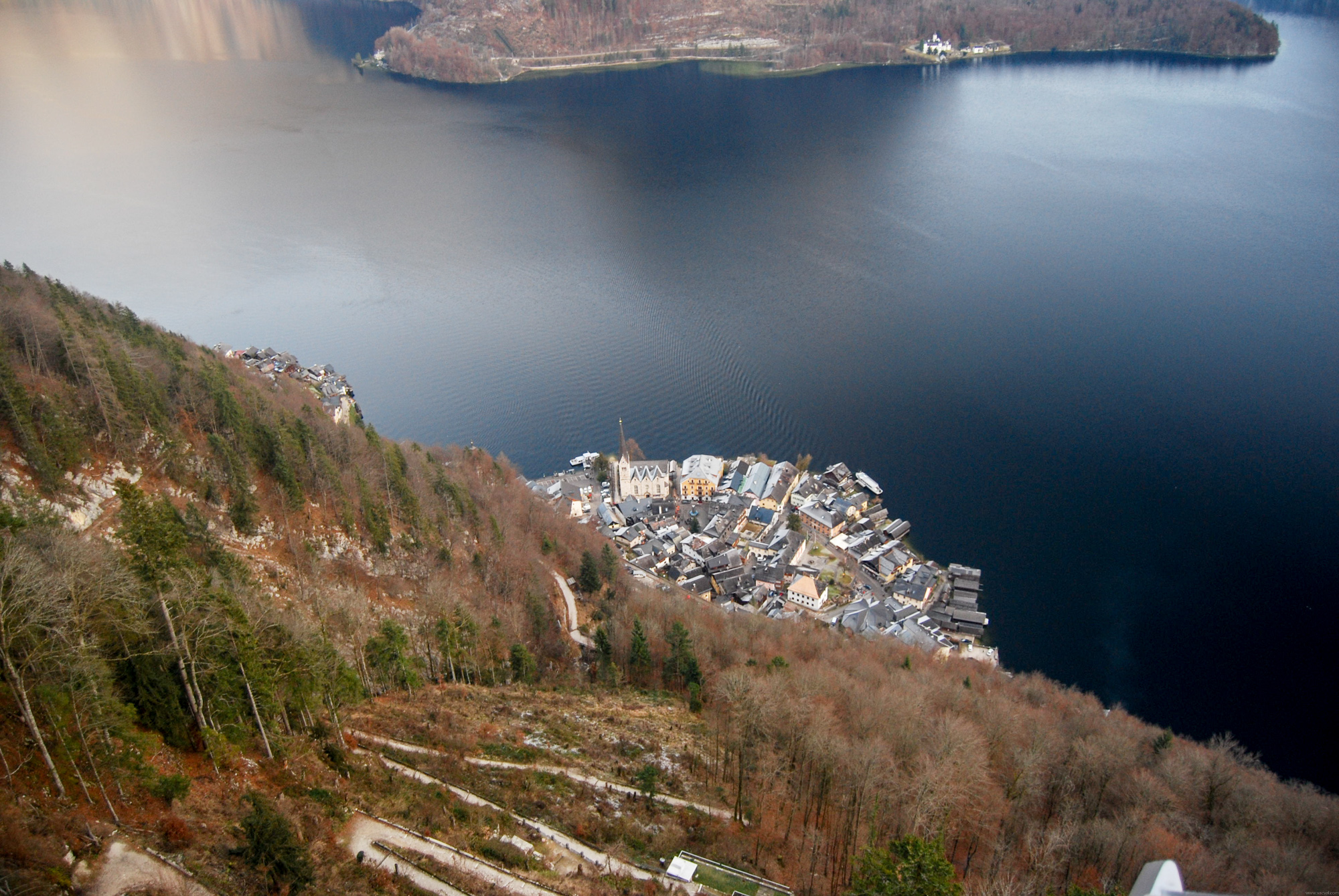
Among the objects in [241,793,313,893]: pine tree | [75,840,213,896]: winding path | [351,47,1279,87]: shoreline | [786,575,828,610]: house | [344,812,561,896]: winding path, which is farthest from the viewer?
[351,47,1279,87]: shoreline

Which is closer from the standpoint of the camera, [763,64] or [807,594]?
[807,594]

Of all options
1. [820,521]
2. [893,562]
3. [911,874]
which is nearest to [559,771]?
[911,874]

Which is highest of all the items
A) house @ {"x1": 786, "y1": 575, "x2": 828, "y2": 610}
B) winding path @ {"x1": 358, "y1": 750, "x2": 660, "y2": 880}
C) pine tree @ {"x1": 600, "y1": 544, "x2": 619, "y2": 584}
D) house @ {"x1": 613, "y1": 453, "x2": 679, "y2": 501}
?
winding path @ {"x1": 358, "y1": 750, "x2": 660, "y2": 880}

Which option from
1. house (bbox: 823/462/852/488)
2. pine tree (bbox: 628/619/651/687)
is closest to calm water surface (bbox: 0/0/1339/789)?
house (bbox: 823/462/852/488)

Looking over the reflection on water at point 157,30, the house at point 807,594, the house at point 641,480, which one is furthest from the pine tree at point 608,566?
the reflection on water at point 157,30

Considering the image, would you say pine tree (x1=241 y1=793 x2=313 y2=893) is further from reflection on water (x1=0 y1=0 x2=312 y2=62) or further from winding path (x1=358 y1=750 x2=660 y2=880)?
reflection on water (x1=0 y1=0 x2=312 y2=62)

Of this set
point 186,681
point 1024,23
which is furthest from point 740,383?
point 1024,23

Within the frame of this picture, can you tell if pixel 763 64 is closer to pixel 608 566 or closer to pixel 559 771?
pixel 608 566
